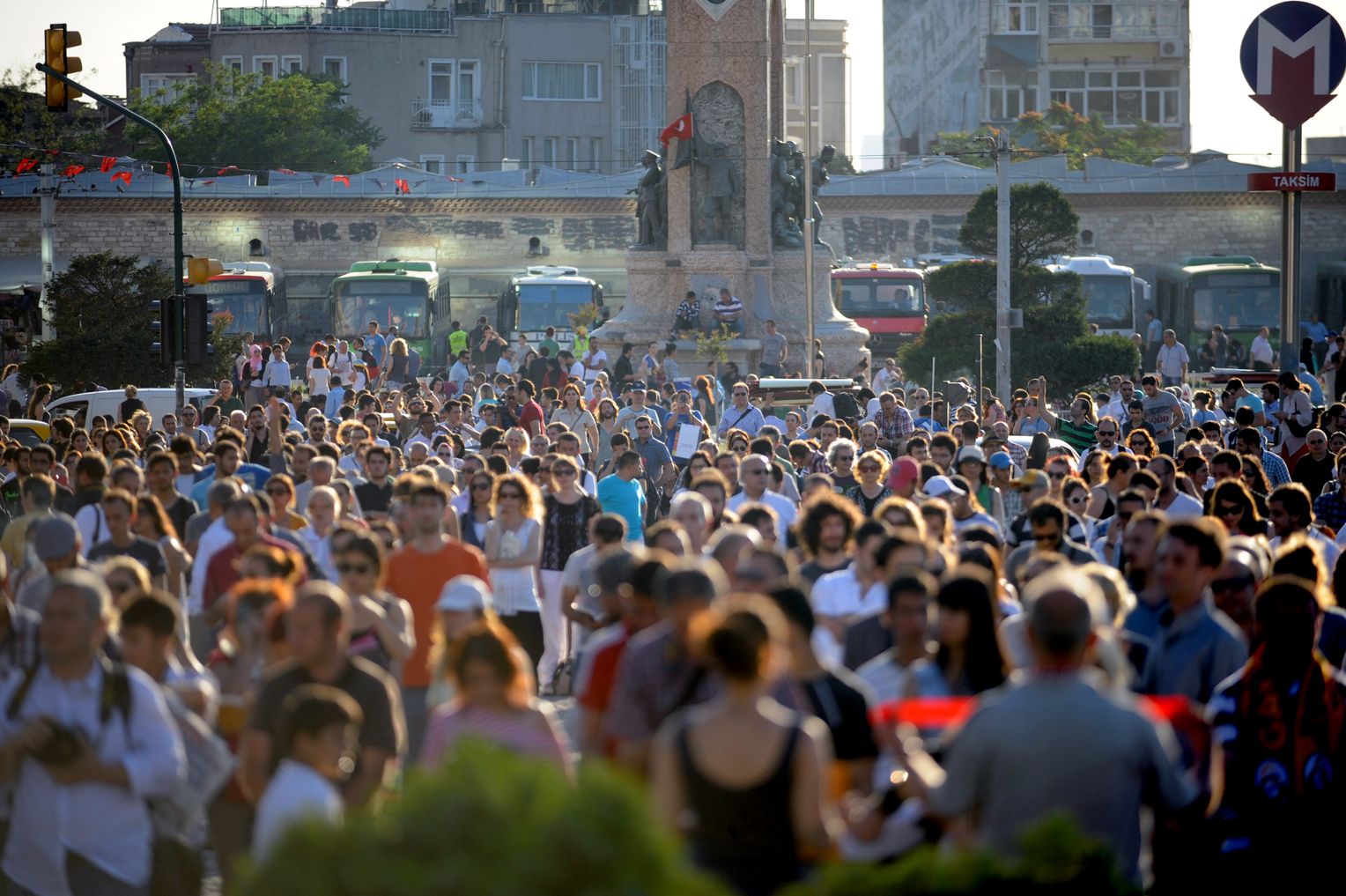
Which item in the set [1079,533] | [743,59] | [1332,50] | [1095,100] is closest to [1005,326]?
[743,59]

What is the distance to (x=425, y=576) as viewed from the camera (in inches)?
379

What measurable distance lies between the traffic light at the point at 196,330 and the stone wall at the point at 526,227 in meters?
40.4

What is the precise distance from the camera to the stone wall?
63.7 meters

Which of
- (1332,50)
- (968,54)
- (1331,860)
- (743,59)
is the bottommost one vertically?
(1331,860)

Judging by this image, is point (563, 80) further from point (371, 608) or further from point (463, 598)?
point (463, 598)

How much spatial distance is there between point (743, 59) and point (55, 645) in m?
30.8

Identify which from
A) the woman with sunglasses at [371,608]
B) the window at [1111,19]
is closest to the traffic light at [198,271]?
the woman with sunglasses at [371,608]

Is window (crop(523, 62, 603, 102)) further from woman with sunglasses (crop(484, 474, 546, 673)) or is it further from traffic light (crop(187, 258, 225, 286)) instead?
woman with sunglasses (crop(484, 474, 546, 673))

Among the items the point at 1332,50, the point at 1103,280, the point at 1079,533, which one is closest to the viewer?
the point at 1079,533

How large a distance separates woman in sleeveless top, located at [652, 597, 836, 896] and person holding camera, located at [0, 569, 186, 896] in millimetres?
1940

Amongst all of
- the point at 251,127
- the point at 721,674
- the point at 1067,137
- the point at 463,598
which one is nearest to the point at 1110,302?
the point at 1067,137

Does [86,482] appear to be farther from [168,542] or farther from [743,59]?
[743,59]

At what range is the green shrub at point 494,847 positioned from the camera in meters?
3.76

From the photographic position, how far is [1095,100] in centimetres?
9219
